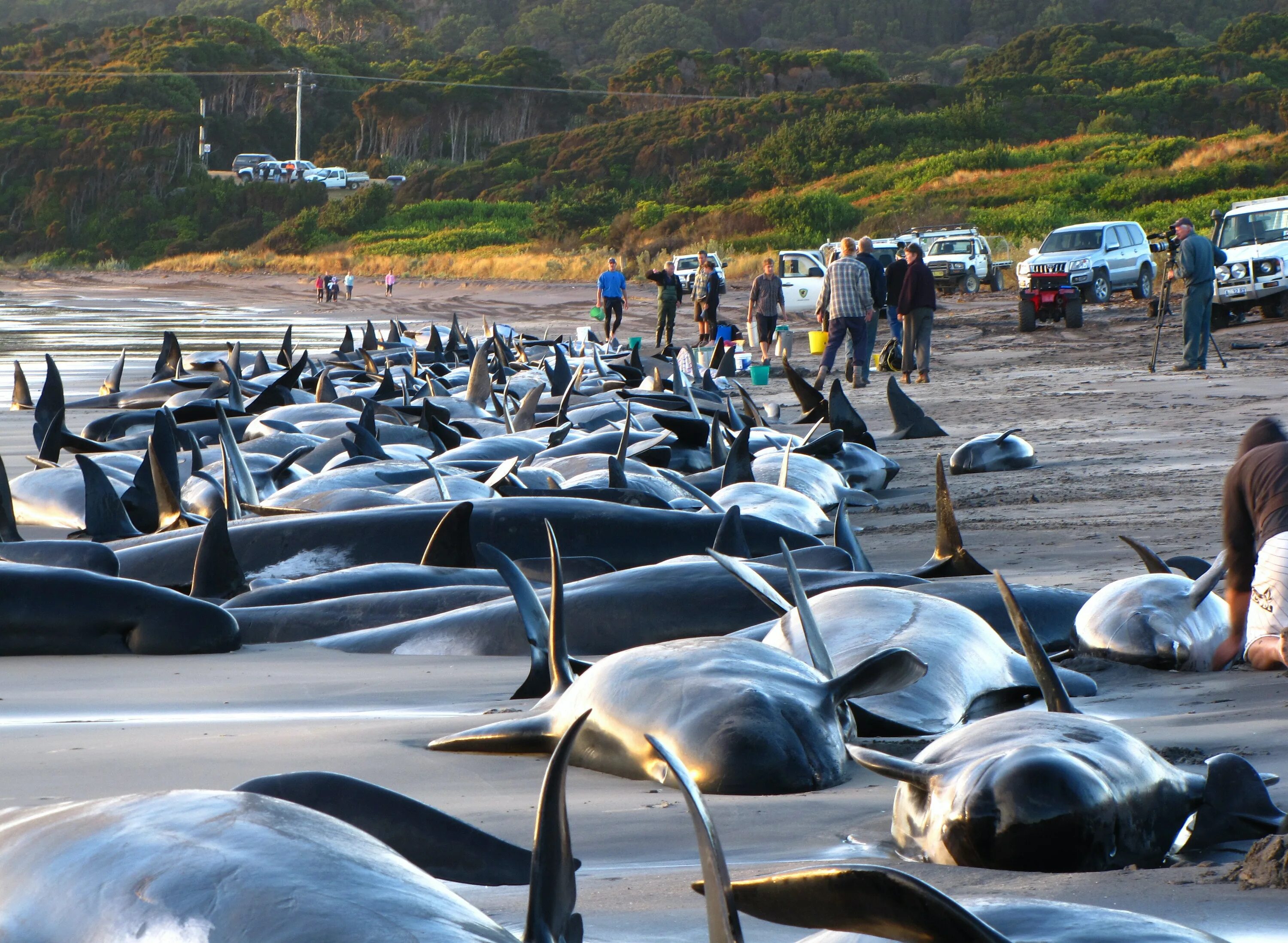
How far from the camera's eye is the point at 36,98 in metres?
102

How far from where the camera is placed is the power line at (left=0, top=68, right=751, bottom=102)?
103188mm

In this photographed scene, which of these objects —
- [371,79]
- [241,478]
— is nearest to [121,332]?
[241,478]

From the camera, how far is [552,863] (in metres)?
1.30

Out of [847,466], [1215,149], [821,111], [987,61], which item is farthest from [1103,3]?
[847,466]

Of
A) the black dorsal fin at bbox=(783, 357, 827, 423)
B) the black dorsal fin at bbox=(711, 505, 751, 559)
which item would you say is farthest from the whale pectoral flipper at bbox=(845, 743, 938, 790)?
the black dorsal fin at bbox=(783, 357, 827, 423)

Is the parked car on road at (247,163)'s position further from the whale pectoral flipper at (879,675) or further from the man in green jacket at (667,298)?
the whale pectoral flipper at (879,675)

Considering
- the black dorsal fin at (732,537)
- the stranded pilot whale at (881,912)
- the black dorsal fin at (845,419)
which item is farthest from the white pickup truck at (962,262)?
the stranded pilot whale at (881,912)

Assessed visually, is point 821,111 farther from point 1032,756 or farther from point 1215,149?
point 1032,756

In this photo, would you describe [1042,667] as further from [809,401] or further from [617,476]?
[809,401]

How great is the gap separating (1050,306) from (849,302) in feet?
29.1

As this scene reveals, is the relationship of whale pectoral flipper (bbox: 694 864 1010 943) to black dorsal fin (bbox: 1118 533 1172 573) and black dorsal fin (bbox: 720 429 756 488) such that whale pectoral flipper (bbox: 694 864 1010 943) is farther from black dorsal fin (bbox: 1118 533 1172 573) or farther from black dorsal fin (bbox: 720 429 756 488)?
black dorsal fin (bbox: 720 429 756 488)

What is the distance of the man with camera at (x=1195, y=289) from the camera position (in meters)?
16.5

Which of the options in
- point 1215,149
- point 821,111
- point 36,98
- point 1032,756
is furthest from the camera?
point 36,98

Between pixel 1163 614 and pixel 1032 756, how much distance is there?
2240 mm
